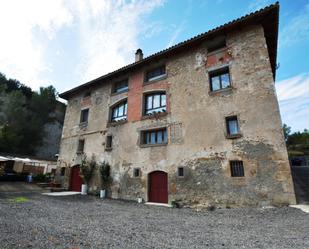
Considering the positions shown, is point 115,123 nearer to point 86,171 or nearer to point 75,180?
point 86,171

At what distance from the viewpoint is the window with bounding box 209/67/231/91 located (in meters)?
10.4

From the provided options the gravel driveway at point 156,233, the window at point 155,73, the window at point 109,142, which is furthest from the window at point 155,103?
the gravel driveway at point 156,233

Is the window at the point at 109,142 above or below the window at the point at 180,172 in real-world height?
above

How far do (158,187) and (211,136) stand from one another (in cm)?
441

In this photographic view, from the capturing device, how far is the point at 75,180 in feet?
49.5

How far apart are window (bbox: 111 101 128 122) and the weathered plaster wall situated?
834mm

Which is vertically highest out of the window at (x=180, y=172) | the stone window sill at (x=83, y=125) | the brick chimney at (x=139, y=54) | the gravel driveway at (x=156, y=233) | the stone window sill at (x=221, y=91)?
the brick chimney at (x=139, y=54)

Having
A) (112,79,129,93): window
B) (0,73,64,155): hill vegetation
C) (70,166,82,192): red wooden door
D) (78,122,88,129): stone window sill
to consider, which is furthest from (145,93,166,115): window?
(0,73,64,155): hill vegetation

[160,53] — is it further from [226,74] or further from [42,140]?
[42,140]

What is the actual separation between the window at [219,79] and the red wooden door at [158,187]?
603cm

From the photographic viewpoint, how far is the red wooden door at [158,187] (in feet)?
35.1

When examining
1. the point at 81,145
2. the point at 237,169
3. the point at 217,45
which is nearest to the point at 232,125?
the point at 237,169

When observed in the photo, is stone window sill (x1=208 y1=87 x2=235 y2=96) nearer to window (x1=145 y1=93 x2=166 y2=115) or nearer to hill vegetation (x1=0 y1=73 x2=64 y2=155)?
window (x1=145 y1=93 x2=166 y2=115)

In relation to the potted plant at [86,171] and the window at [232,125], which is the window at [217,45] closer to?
the window at [232,125]
